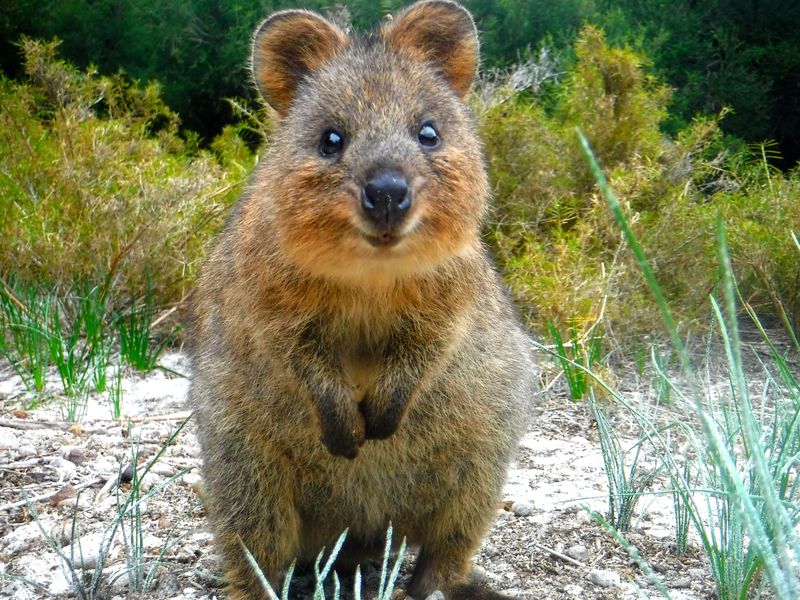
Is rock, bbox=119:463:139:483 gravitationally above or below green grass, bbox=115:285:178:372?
below

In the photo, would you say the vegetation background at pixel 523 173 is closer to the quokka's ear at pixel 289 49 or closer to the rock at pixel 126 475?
the rock at pixel 126 475

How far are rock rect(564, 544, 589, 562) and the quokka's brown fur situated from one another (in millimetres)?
455

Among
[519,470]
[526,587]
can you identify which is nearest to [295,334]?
[526,587]

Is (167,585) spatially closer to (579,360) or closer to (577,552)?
(577,552)

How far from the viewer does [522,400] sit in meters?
3.61

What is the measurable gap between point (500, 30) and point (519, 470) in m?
6.25

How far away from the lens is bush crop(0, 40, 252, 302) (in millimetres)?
6422

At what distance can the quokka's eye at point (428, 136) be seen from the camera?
10.00 feet

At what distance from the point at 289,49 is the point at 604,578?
2391 mm

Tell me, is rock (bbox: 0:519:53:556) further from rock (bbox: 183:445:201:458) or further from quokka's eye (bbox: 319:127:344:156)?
quokka's eye (bbox: 319:127:344:156)

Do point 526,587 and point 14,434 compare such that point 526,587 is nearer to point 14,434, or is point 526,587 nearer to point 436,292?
point 436,292

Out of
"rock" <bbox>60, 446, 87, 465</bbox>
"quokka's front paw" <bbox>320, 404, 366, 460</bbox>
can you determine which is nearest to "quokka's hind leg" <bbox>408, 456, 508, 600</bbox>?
"quokka's front paw" <bbox>320, 404, 366, 460</bbox>

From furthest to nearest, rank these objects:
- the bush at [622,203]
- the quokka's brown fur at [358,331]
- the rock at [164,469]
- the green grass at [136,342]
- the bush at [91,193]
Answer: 1. the bush at [91,193]
2. the bush at [622,203]
3. the green grass at [136,342]
4. the rock at [164,469]
5. the quokka's brown fur at [358,331]

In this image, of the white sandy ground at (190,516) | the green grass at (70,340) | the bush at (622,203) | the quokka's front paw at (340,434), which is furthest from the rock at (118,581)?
the bush at (622,203)
